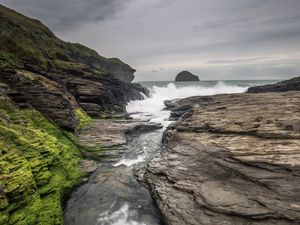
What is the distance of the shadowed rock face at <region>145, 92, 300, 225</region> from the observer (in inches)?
417

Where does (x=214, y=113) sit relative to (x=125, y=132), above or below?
above

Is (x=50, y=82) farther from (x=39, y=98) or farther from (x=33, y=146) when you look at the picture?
(x=33, y=146)

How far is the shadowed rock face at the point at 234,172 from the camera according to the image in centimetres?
1059

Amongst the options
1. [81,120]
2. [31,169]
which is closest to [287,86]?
[81,120]

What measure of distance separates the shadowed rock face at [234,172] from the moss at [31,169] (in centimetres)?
565

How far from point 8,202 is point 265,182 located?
12152mm

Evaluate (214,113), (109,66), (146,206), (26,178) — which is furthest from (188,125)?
(109,66)

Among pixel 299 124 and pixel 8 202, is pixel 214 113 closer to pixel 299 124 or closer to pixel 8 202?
pixel 299 124

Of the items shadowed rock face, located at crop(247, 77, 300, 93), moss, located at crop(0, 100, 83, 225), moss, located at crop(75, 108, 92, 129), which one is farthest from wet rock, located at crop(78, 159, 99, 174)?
shadowed rock face, located at crop(247, 77, 300, 93)

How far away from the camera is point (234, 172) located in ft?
43.3

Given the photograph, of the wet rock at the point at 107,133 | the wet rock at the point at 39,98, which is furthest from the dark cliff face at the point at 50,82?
the wet rock at the point at 107,133

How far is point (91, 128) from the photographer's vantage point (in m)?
25.9

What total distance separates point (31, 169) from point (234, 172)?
11.3 meters

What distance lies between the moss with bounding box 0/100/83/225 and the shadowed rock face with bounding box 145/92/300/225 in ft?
18.5
